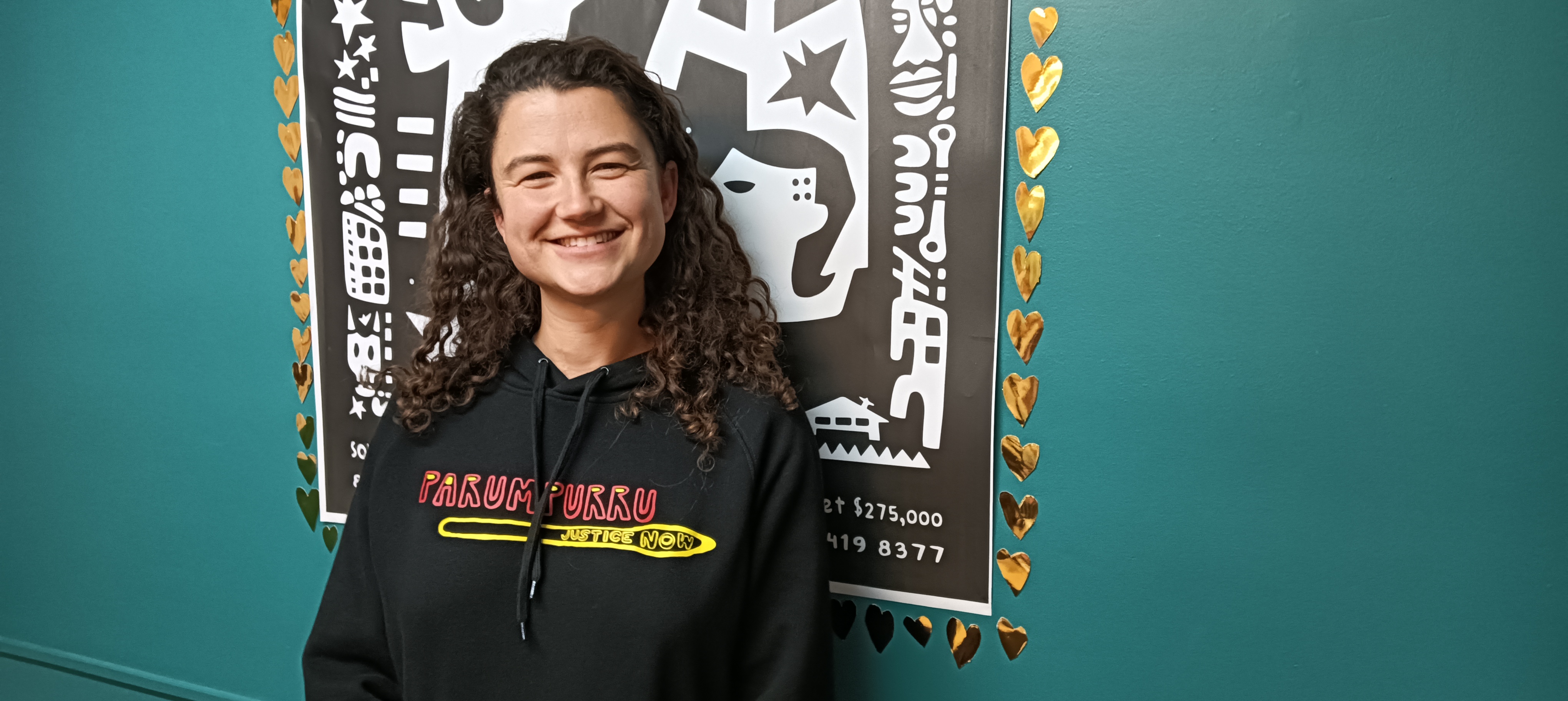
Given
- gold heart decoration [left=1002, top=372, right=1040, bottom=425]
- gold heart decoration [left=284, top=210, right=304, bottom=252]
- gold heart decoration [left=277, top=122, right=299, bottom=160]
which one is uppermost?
gold heart decoration [left=277, top=122, right=299, bottom=160]

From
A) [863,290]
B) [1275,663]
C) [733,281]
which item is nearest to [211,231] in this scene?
[733,281]

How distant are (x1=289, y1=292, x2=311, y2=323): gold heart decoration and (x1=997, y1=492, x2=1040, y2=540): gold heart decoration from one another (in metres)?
1.12

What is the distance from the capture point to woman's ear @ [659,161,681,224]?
1.07 m

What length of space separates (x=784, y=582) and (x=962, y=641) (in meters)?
0.31

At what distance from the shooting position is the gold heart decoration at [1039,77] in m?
1.07

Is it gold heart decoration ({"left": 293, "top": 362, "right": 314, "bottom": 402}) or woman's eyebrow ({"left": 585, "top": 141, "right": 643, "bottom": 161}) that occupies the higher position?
woman's eyebrow ({"left": 585, "top": 141, "right": 643, "bottom": 161})

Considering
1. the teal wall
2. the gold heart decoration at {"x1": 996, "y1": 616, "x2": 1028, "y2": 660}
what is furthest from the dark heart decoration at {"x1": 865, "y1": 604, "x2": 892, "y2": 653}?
the gold heart decoration at {"x1": 996, "y1": 616, "x2": 1028, "y2": 660}

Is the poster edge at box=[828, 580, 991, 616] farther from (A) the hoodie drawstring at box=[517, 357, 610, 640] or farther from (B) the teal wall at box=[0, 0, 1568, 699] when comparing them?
(A) the hoodie drawstring at box=[517, 357, 610, 640]

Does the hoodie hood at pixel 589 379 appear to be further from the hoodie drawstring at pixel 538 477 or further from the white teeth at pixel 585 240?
the white teeth at pixel 585 240

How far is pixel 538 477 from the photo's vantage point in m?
1.01

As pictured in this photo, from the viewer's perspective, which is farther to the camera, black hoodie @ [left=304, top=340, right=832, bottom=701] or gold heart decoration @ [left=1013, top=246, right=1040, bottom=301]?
gold heart decoration @ [left=1013, top=246, right=1040, bottom=301]

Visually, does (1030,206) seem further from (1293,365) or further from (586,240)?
(586,240)

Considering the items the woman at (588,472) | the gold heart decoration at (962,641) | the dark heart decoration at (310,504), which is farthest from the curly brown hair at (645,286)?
the dark heart decoration at (310,504)

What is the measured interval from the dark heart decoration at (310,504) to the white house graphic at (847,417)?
87cm
